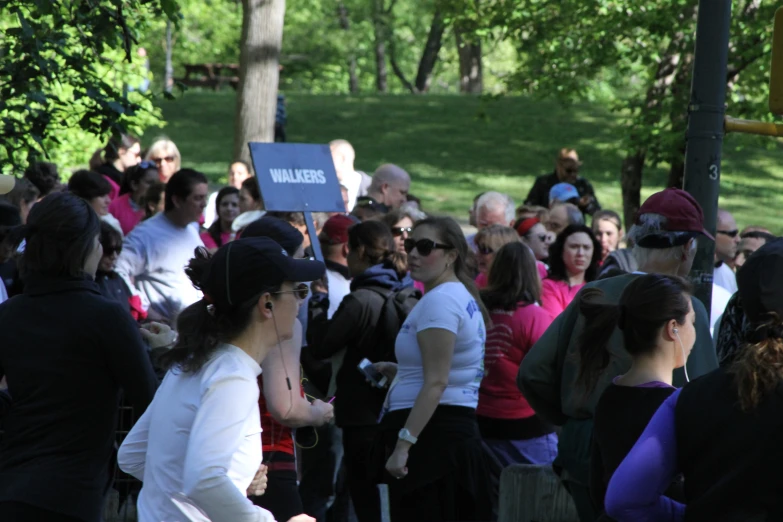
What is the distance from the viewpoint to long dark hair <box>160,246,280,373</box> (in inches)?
133

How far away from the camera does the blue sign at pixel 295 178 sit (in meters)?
7.75

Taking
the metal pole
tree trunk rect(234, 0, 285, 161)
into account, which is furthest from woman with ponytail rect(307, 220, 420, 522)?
tree trunk rect(234, 0, 285, 161)

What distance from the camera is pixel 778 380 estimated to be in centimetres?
309

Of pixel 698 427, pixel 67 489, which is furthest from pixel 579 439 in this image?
pixel 67 489

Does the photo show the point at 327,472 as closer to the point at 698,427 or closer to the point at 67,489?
the point at 67,489

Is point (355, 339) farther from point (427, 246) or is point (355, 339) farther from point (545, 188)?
point (545, 188)

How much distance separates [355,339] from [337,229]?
116cm

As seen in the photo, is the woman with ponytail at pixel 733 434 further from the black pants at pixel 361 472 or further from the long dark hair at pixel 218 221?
the long dark hair at pixel 218 221

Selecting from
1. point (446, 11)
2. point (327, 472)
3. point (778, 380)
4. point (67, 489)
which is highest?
point (446, 11)

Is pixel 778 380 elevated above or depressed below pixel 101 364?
above

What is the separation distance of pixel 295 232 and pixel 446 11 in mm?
14965

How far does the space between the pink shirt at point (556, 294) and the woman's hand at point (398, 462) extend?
7.51 feet

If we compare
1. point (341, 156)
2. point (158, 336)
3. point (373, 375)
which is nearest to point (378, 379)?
point (373, 375)

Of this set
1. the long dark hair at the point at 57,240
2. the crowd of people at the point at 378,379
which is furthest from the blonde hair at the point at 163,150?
the long dark hair at the point at 57,240
